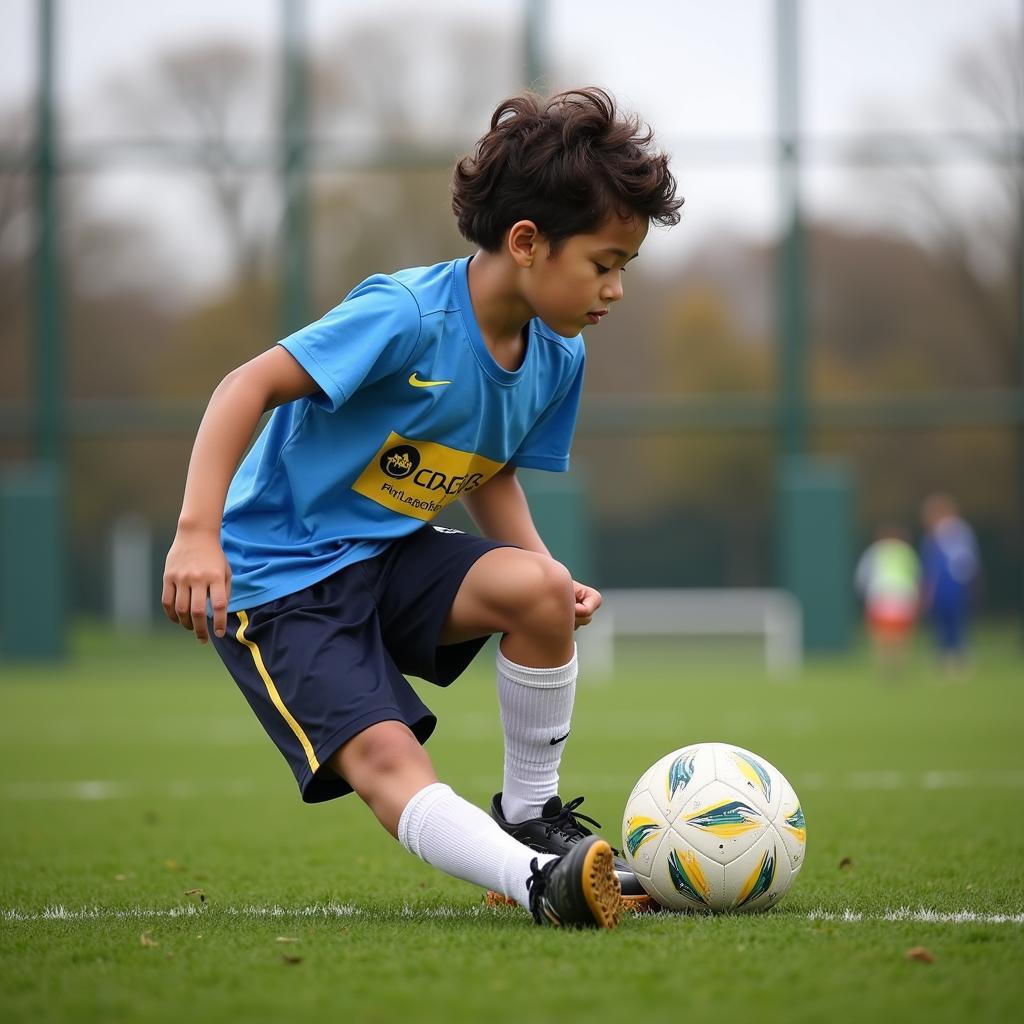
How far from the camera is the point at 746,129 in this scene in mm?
16781

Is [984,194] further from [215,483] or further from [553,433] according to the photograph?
[215,483]

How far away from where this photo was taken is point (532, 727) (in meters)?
3.39

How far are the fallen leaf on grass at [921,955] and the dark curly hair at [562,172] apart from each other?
5.07 ft

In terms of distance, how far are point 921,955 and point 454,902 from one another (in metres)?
1.23

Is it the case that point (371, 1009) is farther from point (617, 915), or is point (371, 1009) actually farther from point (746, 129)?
point (746, 129)

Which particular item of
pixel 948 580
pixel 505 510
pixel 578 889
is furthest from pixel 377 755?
pixel 948 580

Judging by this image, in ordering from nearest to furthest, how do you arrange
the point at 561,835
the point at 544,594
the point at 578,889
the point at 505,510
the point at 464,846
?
the point at 578,889 → the point at 464,846 → the point at 544,594 → the point at 561,835 → the point at 505,510

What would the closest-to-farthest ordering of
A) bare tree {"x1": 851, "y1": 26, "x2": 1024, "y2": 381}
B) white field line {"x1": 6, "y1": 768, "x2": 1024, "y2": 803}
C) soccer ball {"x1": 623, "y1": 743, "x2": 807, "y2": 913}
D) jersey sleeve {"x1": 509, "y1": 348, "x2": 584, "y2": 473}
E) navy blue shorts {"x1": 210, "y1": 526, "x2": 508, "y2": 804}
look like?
navy blue shorts {"x1": 210, "y1": 526, "x2": 508, "y2": 804}, soccer ball {"x1": 623, "y1": 743, "x2": 807, "y2": 913}, jersey sleeve {"x1": 509, "y1": 348, "x2": 584, "y2": 473}, white field line {"x1": 6, "y1": 768, "x2": 1024, "y2": 803}, bare tree {"x1": 851, "y1": 26, "x2": 1024, "y2": 381}

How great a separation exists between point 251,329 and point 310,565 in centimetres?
1394

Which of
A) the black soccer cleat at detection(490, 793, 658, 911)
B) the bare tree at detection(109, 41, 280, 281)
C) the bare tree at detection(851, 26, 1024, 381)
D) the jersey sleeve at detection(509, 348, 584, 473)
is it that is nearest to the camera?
the black soccer cleat at detection(490, 793, 658, 911)

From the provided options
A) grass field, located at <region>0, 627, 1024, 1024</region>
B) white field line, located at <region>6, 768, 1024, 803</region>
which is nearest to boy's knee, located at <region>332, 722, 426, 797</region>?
grass field, located at <region>0, 627, 1024, 1024</region>

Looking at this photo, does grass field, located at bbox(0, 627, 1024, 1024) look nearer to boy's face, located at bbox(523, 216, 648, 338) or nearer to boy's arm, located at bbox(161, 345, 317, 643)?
boy's arm, located at bbox(161, 345, 317, 643)

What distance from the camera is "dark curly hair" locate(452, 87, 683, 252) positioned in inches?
125

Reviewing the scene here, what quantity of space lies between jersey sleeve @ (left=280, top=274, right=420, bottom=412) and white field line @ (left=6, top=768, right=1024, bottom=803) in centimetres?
299
